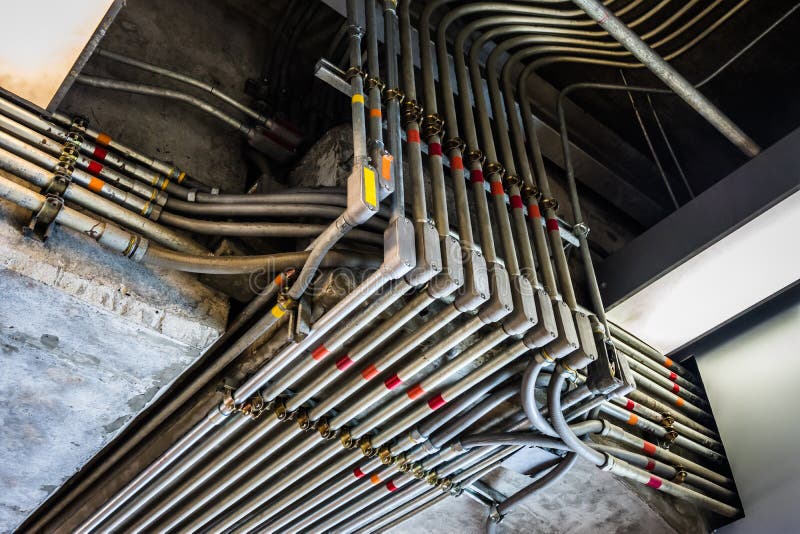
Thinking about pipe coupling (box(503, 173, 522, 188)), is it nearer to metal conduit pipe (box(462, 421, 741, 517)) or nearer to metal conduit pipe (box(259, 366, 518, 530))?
metal conduit pipe (box(259, 366, 518, 530))

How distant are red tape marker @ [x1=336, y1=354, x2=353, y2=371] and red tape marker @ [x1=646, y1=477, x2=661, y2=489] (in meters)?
1.45

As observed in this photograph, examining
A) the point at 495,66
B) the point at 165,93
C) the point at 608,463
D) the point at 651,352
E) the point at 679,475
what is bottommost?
the point at 608,463

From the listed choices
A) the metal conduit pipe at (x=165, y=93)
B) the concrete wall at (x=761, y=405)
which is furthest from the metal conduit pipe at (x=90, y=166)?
the concrete wall at (x=761, y=405)

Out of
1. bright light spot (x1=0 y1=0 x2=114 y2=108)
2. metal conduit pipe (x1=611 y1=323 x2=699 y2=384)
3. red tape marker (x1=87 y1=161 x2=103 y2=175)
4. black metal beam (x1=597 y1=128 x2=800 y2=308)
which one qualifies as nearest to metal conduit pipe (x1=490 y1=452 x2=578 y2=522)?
metal conduit pipe (x1=611 y1=323 x2=699 y2=384)

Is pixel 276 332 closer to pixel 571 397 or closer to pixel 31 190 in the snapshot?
pixel 31 190

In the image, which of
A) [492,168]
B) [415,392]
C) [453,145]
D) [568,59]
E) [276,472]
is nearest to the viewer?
[415,392]

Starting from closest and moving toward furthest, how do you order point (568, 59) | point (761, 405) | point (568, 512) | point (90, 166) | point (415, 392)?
point (90, 166), point (415, 392), point (568, 59), point (568, 512), point (761, 405)

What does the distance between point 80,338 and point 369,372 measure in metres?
0.95

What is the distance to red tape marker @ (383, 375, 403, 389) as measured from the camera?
2.37m

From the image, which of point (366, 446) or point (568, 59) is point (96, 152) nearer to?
point (366, 446)

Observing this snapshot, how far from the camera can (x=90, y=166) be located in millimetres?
2322

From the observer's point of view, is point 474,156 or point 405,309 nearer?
point 405,309

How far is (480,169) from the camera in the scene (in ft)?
8.51

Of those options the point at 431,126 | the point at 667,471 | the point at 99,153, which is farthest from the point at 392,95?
the point at 667,471
